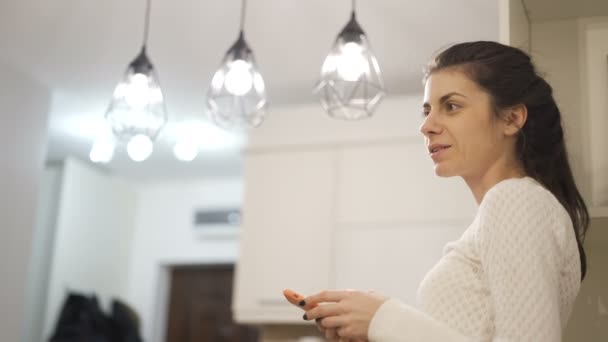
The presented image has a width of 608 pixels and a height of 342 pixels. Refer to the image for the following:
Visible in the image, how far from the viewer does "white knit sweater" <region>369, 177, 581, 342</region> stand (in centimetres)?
93

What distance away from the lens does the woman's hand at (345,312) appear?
0.99 metres

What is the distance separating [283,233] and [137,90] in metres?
1.40

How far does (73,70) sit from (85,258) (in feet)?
5.16

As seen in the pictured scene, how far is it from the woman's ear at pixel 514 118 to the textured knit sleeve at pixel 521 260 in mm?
118

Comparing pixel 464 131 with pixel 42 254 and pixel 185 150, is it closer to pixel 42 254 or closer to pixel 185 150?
pixel 185 150

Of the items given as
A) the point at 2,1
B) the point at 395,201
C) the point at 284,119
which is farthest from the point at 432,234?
the point at 2,1

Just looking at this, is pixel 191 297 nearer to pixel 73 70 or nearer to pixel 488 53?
pixel 73 70

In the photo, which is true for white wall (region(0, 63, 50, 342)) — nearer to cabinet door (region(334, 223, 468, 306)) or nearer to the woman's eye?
cabinet door (region(334, 223, 468, 306))

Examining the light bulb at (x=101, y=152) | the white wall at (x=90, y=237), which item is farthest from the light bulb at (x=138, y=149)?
the white wall at (x=90, y=237)

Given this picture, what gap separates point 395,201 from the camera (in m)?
3.25

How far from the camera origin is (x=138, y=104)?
217 centimetres

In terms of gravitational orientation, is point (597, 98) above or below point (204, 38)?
below

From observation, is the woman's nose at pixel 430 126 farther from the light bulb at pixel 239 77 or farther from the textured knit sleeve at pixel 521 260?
the light bulb at pixel 239 77

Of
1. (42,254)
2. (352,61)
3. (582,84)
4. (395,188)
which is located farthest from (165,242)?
(582,84)
